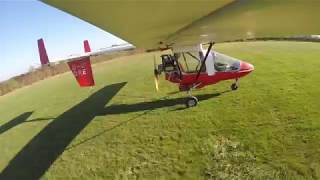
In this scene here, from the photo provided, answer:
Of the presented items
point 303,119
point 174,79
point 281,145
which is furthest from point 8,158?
point 303,119

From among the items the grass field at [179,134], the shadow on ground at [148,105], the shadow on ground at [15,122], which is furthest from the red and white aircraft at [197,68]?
the shadow on ground at [15,122]

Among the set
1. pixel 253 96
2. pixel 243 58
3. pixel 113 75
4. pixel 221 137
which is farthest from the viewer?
pixel 113 75

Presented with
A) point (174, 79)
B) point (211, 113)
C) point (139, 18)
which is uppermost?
point (139, 18)

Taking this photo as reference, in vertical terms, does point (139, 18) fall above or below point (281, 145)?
above

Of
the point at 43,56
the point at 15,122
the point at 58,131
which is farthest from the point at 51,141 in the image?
the point at 43,56

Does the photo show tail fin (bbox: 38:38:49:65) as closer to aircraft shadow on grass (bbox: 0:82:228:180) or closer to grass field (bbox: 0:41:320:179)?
grass field (bbox: 0:41:320:179)

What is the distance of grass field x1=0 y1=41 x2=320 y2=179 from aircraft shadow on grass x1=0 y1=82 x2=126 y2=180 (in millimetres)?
44

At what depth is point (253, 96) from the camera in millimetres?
12367

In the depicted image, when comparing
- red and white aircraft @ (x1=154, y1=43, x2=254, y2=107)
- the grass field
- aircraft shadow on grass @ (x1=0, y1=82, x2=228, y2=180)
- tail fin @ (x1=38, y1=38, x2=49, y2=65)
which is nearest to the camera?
the grass field

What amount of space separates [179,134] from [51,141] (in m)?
4.76

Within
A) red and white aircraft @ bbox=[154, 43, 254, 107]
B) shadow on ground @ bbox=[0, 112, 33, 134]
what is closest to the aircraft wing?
red and white aircraft @ bbox=[154, 43, 254, 107]

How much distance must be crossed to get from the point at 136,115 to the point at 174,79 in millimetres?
2067

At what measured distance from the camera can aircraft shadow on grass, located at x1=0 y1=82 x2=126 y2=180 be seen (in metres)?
10.2

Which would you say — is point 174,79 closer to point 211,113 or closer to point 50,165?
point 211,113
